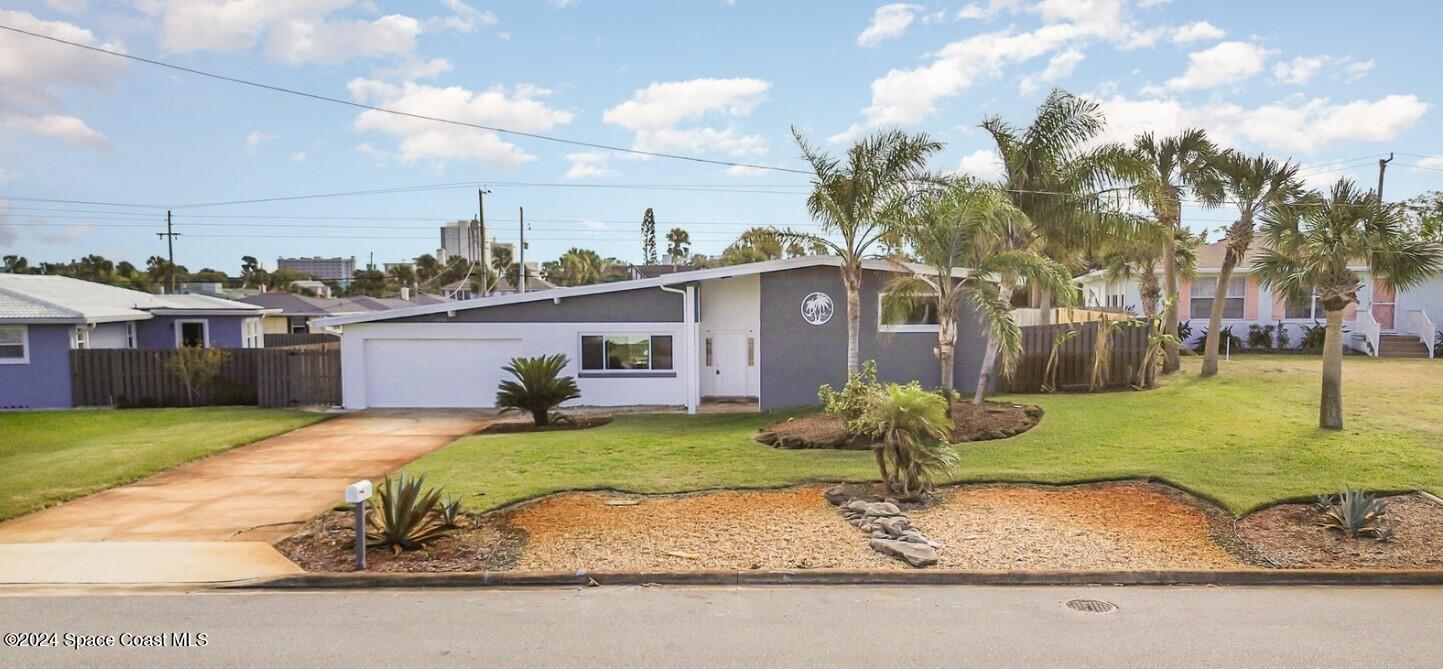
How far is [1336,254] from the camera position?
1194 cm

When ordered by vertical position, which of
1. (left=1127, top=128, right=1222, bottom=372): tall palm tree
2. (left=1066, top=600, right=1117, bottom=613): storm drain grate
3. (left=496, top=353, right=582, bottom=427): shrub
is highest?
(left=1127, top=128, right=1222, bottom=372): tall palm tree

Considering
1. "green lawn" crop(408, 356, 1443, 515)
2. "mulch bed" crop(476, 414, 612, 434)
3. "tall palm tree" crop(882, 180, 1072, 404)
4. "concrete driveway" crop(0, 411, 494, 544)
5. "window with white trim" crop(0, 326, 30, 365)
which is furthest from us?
"window with white trim" crop(0, 326, 30, 365)

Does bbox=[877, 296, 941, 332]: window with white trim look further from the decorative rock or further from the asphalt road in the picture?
the asphalt road

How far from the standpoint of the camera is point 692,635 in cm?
613

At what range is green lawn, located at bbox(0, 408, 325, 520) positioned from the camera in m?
11.2

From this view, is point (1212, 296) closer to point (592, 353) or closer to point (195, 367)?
point (592, 353)

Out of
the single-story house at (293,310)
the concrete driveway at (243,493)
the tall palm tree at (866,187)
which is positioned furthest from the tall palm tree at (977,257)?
the single-story house at (293,310)

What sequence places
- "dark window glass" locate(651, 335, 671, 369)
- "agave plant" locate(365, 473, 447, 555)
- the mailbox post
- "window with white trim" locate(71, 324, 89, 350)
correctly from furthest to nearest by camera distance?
"window with white trim" locate(71, 324, 89, 350), "dark window glass" locate(651, 335, 671, 369), "agave plant" locate(365, 473, 447, 555), the mailbox post

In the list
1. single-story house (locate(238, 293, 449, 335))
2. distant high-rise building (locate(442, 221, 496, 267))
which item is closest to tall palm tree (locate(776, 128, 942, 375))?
single-story house (locate(238, 293, 449, 335))

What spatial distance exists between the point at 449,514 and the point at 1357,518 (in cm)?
946

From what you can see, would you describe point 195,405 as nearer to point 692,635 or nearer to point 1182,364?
point 692,635

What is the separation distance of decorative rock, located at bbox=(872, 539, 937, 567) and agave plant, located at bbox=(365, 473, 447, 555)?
14.9ft

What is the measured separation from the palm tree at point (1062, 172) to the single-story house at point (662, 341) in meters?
2.72

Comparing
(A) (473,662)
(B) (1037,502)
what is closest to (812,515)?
(B) (1037,502)
